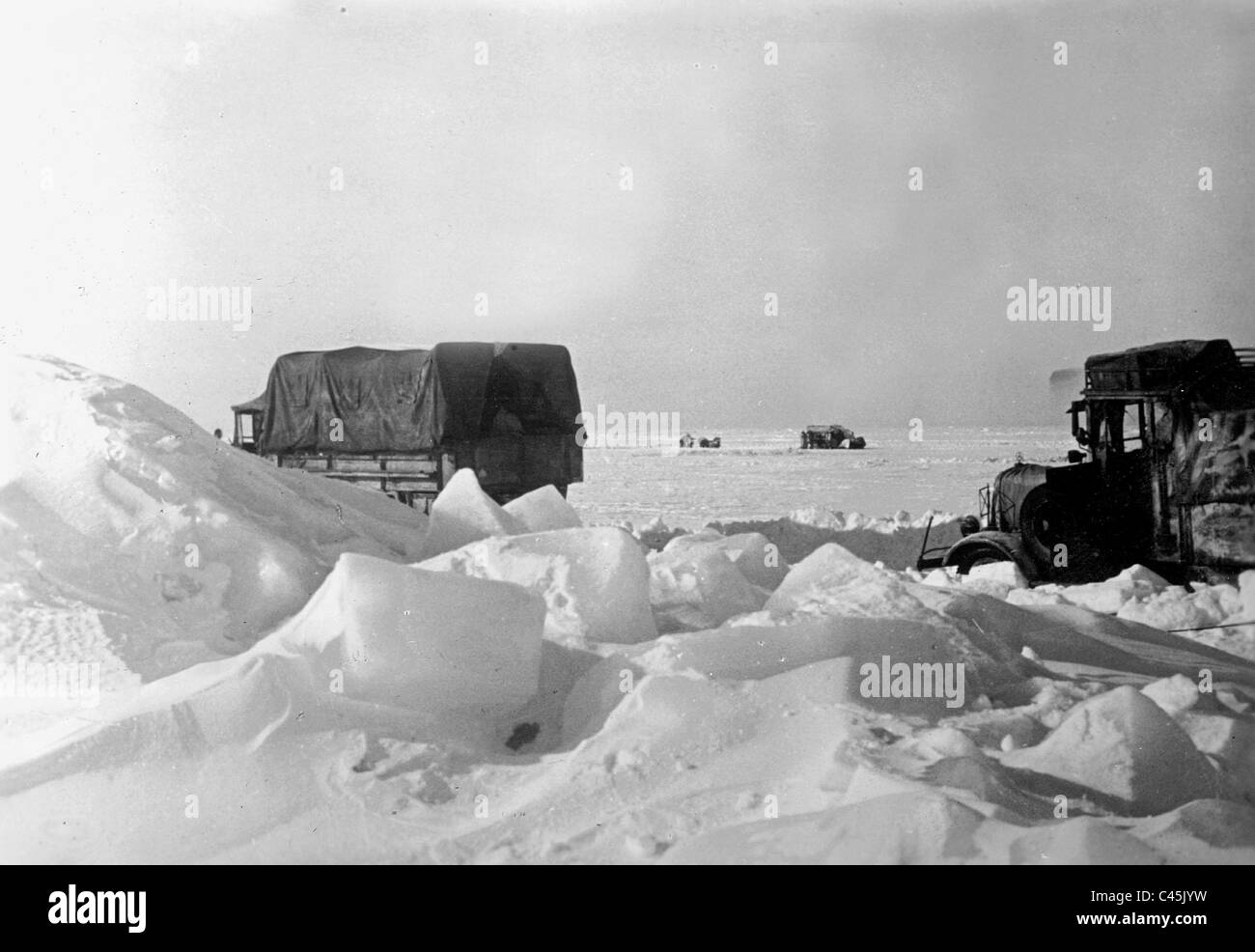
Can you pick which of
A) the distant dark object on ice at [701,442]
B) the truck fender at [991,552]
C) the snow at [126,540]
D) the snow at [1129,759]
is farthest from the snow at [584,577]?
the distant dark object on ice at [701,442]

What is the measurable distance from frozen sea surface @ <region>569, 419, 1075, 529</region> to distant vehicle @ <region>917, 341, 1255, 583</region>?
0.33 meters

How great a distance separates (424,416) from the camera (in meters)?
7.56

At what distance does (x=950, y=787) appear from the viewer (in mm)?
3238

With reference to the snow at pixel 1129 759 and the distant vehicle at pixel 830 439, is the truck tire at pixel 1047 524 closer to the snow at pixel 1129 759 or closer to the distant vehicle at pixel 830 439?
the snow at pixel 1129 759

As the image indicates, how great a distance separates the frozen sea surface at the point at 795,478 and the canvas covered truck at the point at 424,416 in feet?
4.33

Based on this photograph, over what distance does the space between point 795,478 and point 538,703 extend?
9.86 meters

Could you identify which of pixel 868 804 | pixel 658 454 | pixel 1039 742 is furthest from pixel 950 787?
pixel 658 454

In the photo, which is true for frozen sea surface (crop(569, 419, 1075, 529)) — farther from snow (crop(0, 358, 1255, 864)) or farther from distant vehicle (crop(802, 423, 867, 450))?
snow (crop(0, 358, 1255, 864))

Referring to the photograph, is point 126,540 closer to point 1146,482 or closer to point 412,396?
point 412,396

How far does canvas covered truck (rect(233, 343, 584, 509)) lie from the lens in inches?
297

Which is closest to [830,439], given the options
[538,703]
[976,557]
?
[976,557]
